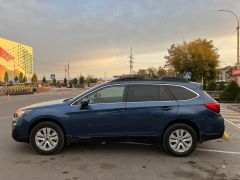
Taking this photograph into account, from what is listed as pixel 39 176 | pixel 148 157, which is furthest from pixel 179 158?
pixel 39 176

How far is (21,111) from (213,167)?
4.15m

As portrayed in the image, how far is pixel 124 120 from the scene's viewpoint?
7.39 meters

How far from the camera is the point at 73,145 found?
840 centimetres

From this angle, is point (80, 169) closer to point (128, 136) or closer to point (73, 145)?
point (128, 136)

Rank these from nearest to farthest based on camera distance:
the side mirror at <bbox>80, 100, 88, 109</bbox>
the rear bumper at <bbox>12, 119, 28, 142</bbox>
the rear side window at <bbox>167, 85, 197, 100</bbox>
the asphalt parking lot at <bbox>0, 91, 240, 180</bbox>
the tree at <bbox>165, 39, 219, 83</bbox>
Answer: the asphalt parking lot at <bbox>0, 91, 240, 180</bbox> → the side mirror at <bbox>80, 100, 88, 109</bbox> → the rear bumper at <bbox>12, 119, 28, 142</bbox> → the rear side window at <bbox>167, 85, 197, 100</bbox> → the tree at <bbox>165, 39, 219, 83</bbox>

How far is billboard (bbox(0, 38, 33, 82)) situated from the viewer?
11425 cm

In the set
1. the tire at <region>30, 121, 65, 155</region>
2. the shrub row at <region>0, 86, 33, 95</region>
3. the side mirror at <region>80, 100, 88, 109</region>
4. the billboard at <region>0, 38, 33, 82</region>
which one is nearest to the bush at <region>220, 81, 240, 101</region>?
the side mirror at <region>80, 100, 88, 109</region>

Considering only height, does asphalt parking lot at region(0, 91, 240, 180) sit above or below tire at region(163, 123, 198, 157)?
below

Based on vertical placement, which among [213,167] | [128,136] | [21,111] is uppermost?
[21,111]

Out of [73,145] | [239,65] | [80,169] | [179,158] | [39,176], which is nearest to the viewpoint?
[39,176]

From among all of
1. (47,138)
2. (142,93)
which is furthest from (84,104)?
(142,93)

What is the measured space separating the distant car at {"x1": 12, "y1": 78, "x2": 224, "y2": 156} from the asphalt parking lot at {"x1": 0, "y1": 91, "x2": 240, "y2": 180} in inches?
14.3

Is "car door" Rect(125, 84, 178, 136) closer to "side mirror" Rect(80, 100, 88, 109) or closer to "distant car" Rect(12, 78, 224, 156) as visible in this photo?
"distant car" Rect(12, 78, 224, 156)

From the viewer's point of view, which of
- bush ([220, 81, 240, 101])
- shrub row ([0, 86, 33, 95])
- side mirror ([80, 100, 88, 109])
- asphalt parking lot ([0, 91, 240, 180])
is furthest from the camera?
shrub row ([0, 86, 33, 95])
